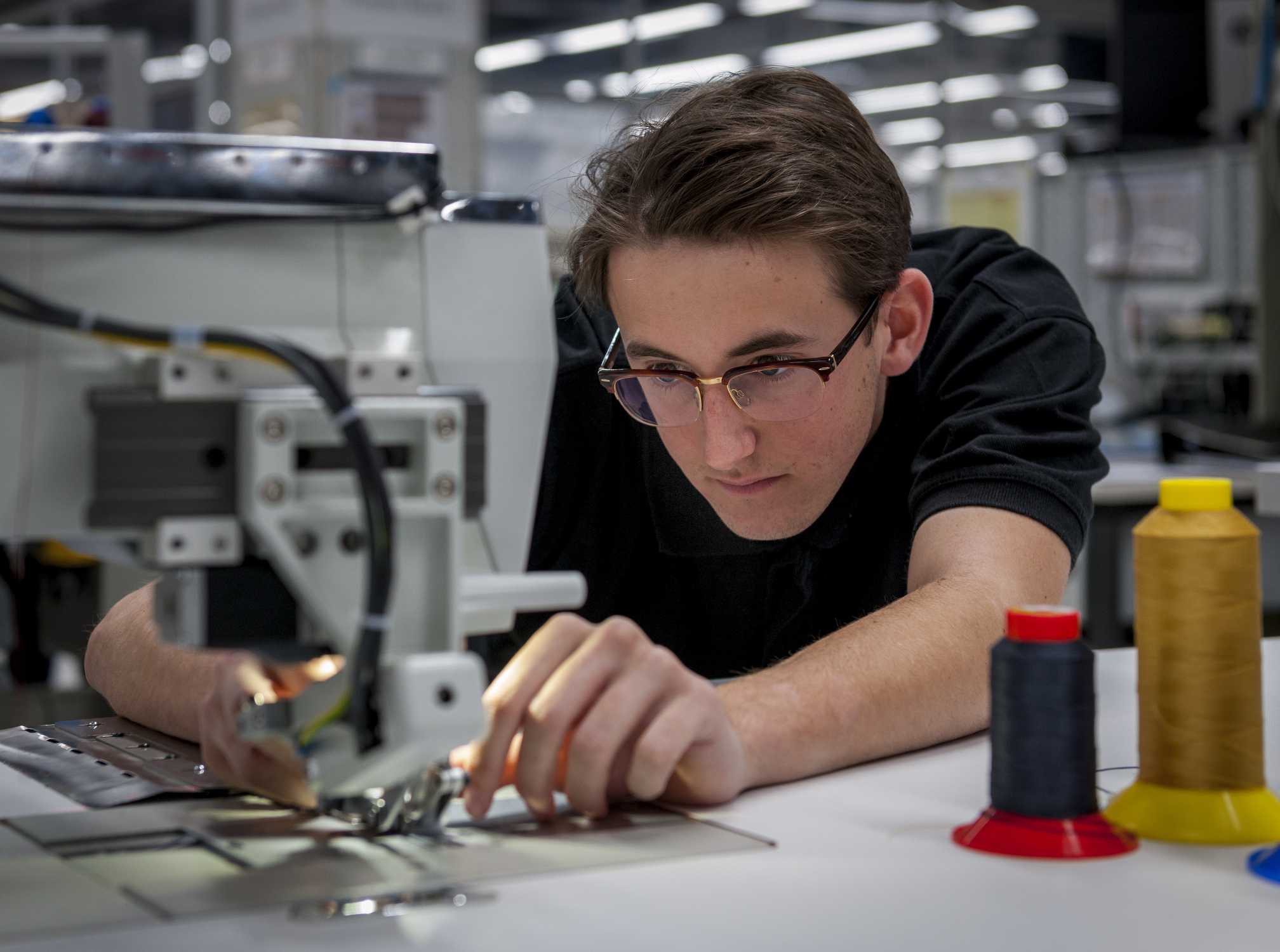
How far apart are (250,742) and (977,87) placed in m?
7.60

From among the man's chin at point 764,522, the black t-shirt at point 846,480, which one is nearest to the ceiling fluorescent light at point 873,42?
the black t-shirt at point 846,480

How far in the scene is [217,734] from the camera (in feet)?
3.39

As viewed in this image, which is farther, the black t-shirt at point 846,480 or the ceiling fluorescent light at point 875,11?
the ceiling fluorescent light at point 875,11

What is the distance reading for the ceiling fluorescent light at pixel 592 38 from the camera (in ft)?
22.9

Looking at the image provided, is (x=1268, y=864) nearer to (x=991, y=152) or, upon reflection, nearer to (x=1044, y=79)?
(x=991, y=152)

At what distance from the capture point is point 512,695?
96 centimetres

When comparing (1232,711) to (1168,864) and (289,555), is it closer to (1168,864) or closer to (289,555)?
(1168,864)

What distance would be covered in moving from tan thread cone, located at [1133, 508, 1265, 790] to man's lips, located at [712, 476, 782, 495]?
0.52m

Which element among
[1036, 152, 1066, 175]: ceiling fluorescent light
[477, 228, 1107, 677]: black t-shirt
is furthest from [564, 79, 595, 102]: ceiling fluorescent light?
[477, 228, 1107, 677]: black t-shirt

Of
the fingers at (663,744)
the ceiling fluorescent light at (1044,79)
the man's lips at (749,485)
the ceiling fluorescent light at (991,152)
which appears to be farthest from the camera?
the ceiling fluorescent light at (1044,79)

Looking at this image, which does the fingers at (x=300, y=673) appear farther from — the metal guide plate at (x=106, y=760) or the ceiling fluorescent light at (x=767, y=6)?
the ceiling fluorescent light at (x=767, y=6)

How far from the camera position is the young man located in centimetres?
99

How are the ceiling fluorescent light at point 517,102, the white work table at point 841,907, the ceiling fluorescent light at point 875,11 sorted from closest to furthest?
the white work table at point 841,907 → the ceiling fluorescent light at point 517,102 → the ceiling fluorescent light at point 875,11

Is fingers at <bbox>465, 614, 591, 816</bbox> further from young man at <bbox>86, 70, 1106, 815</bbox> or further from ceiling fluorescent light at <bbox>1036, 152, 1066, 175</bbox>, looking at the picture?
ceiling fluorescent light at <bbox>1036, 152, 1066, 175</bbox>
